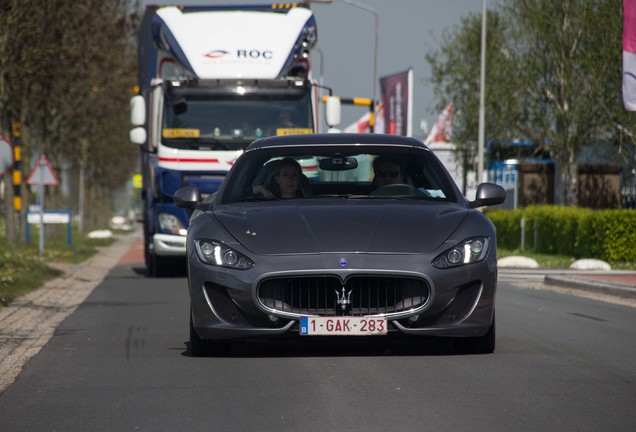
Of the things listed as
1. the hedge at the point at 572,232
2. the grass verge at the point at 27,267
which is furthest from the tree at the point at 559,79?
the grass verge at the point at 27,267

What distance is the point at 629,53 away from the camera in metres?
22.8

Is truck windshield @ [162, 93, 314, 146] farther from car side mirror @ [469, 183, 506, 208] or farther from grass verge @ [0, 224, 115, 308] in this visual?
car side mirror @ [469, 183, 506, 208]

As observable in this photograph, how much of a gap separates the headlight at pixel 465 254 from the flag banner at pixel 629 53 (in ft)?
47.7

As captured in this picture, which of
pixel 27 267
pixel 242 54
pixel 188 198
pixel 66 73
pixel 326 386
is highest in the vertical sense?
pixel 66 73

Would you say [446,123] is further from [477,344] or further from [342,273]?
[342,273]

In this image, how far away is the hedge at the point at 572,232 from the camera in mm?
28047

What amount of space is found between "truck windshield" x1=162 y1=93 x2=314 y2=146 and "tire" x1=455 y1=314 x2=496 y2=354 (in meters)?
11.3

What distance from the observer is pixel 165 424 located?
6.79 meters

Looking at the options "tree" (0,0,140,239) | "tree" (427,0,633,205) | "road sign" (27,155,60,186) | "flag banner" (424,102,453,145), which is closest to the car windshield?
"tree" (0,0,140,239)

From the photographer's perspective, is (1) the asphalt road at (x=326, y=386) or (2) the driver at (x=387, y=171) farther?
(2) the driver at (x=387, y=171)

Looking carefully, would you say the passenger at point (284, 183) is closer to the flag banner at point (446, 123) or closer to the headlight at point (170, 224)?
the headlight at point (170, 224)

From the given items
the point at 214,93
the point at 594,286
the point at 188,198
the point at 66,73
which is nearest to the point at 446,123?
the point at 66,73

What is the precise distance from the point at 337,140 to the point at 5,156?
12.7 m

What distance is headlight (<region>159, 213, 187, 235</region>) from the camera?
21.7 meters
